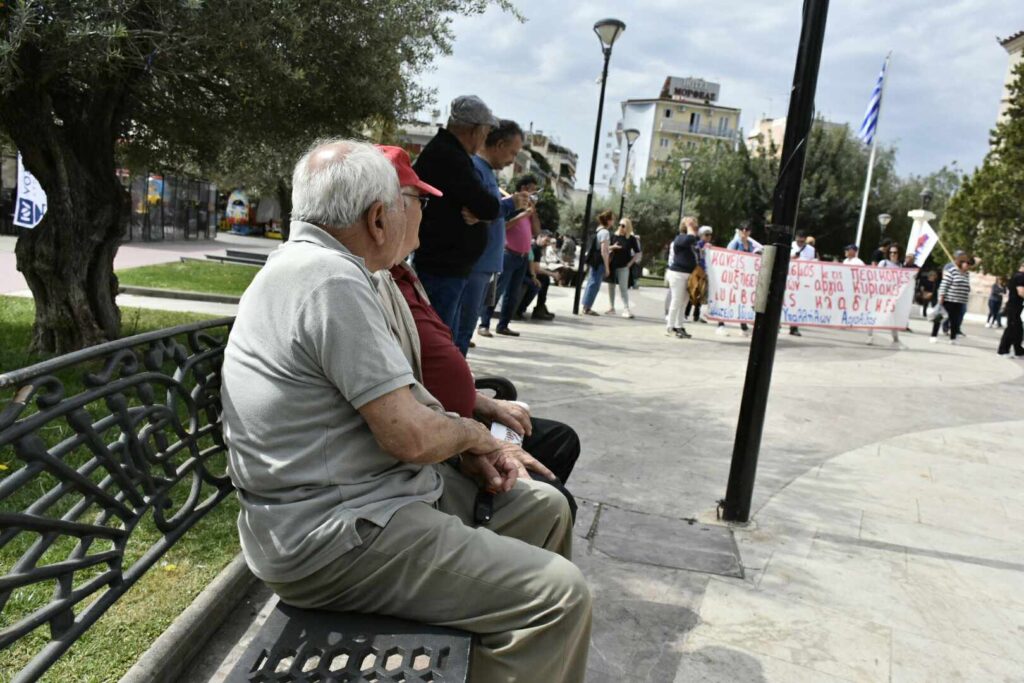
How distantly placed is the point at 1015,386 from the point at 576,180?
144829mm

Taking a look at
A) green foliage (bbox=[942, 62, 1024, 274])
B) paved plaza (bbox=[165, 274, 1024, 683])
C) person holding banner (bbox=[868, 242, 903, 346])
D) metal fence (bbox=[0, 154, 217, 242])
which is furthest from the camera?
green foliage (bbox=[942, 62, 1024, 274])

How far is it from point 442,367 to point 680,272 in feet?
30.6

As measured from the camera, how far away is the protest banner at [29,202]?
566 centimetres

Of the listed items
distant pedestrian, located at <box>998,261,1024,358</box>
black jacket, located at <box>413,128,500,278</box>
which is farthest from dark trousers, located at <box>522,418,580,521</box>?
distant pedestrian, located at <box>998,261,1024,358</box>

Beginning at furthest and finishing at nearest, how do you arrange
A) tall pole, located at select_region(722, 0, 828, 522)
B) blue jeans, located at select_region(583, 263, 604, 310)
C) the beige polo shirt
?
1. blue jeans, located at select_region(583, 263, 604, 310)
2. tall pole, located at select_region(722, 0, 828, 522)
3. the beige polo shirt

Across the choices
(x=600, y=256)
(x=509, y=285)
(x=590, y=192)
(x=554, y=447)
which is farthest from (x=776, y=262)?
(x=590, y=192)

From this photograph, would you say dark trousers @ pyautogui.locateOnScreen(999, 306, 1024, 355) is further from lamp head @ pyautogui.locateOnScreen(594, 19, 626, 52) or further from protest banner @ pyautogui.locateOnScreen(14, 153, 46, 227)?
protest banner @ pyautogui.locateOnScreen(14, 153, 46, 227)

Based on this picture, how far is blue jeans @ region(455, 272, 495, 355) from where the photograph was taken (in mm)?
5215

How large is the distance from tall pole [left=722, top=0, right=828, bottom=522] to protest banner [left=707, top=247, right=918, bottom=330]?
26.7ft

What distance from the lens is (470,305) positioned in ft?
17.3

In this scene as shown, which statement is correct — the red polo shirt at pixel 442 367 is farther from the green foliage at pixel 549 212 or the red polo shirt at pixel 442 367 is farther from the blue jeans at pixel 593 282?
the green foliage at pixel 549 212

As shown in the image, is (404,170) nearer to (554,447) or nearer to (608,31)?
(554,447)

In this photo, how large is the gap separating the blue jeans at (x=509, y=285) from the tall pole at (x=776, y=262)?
220 inches

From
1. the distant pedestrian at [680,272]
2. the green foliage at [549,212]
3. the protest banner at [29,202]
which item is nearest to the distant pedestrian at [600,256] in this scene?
the distant pedestrian at [680,272]
